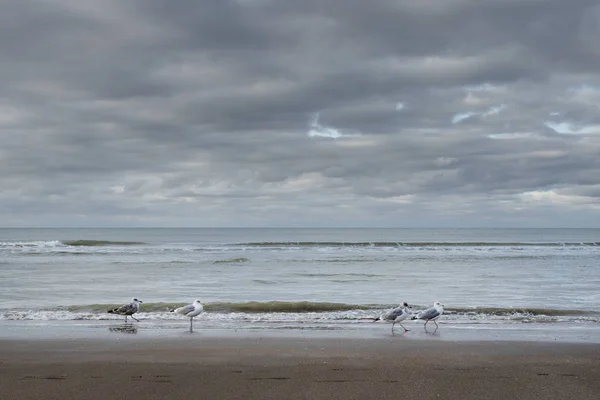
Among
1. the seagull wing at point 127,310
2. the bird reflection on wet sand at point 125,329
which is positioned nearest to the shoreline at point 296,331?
the bird reflection on wet sand at point 125,329

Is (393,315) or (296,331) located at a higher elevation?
(393,315)

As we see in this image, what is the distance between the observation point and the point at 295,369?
809 cm

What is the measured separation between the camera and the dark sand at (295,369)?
699 cm

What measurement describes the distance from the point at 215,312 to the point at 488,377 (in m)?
9.22

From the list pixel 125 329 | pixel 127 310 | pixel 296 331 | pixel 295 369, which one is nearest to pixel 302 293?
pixel 127 310

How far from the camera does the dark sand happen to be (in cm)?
699

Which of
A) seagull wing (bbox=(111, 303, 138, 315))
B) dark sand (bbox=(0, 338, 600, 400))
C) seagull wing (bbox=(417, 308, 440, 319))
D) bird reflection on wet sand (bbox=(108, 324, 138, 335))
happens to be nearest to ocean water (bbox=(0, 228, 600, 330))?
seagull wing (bbox=(111, 303, 138, 315))

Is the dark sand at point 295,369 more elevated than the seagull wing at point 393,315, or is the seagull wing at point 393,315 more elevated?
the seagull wing at point 393,315

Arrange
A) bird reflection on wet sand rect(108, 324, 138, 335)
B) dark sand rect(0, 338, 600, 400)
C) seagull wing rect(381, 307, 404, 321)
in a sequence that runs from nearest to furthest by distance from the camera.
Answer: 1. dark sand rect(0, 338, 600, 400)
2. bird reflection on wet sand rect(108, 324, 138, 335)
3. seagull wing rect(381, 307, 404, 321)

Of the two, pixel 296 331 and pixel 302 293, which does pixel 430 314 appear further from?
pixel 302 293

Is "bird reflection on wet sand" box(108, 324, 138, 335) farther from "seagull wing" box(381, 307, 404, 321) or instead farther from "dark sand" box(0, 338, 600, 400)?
"seagull wing" box(381, 307, 404, 321)

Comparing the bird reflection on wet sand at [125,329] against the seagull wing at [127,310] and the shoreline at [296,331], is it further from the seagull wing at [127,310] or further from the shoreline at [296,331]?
the seagull wing at [127,310]

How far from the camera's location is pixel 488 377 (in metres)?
7.72

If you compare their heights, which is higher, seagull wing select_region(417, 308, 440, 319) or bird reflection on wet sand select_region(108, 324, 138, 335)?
seagull wing select_region(417, 308, 440, 319)
